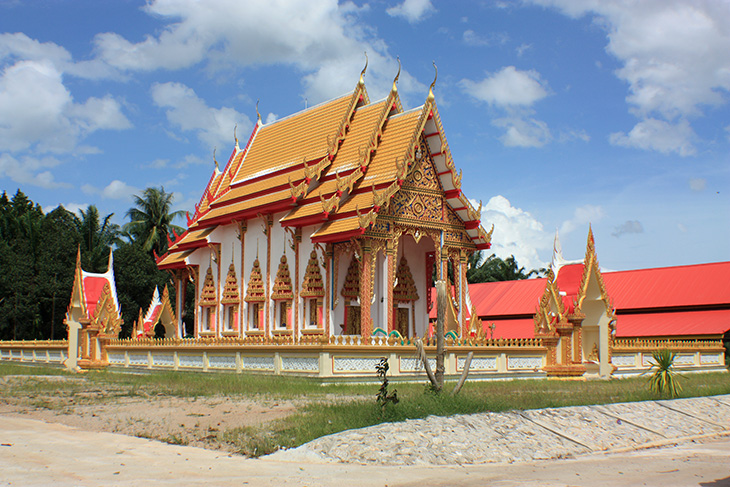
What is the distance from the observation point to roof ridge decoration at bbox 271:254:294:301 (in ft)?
72.6

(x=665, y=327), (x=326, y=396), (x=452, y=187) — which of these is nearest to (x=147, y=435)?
(x=326, y=396)

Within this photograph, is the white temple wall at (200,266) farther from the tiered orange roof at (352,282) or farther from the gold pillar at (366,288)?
the gold pillar at (366,288)

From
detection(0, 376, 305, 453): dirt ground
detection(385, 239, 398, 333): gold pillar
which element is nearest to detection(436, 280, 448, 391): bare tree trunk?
detection(0, 376, 305, 453): dirt ground

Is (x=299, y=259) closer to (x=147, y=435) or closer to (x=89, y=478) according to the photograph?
(x=147, y=435)

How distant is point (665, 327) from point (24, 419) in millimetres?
23285

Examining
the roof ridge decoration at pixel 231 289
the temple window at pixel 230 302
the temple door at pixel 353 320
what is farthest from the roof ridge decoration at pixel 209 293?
the temple door at pixel 353 320

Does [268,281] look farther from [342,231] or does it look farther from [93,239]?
[93,239]

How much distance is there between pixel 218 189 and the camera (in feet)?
92.0

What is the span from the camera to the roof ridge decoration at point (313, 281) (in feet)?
69.2

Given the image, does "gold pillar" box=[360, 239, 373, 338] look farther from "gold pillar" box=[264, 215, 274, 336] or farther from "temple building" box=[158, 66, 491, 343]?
"gold pillar" box=[264, 215, 274, 336]

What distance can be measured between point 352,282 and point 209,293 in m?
6.86

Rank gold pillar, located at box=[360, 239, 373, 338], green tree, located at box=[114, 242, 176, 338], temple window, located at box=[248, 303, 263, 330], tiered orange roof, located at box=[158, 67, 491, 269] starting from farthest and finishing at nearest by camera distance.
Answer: green tree, located at box=[114, 242, 176, 338] → temple window, located at box=[248, 303, 263, 330] → tiered orange roof, located at box=[158, 67, 491, 269] → gold pillar, located at box=[360, 239, 373, 338]

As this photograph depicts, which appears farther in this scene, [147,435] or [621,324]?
[621,324]

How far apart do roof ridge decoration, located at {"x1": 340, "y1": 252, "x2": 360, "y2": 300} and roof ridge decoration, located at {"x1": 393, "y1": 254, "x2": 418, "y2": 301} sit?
2097 mm
